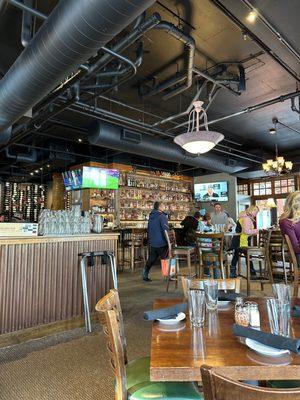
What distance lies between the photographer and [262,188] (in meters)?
12.6

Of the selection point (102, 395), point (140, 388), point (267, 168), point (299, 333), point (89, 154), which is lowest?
point (102, 395)

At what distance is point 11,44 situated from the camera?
432cm

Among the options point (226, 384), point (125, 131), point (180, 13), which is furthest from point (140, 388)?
point (125, 131)

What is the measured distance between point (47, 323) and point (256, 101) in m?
5.81

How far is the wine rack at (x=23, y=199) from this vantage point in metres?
12.6

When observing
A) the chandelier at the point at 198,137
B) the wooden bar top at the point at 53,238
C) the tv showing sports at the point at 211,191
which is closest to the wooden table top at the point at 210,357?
the wooden bar top at the point at 53,238

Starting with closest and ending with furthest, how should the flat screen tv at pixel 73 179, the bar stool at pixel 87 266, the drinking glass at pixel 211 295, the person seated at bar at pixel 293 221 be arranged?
1. the drinking glass at pixel 211 295
2. the bar stool at pixel 87 266
3. the person seated at bar at pixel 293 221
4. the flat screen tv at pixel 73 179

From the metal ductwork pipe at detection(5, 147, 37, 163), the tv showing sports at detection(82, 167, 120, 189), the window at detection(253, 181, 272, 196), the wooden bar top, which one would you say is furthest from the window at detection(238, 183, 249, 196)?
the wooden bar top

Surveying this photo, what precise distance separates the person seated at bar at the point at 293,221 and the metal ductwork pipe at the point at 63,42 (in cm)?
301

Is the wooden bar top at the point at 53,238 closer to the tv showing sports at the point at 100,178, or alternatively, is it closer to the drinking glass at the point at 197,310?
the drinking glass at the point at 197,310

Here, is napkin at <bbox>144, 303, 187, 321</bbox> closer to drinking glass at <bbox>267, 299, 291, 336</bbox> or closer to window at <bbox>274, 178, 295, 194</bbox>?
drinking glass at <bbox>267, 299, 291, 336</bbox>

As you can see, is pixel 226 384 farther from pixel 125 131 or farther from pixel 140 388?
pixel 125 131

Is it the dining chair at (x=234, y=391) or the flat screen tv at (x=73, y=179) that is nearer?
the dining chair at (x=234, y=391)

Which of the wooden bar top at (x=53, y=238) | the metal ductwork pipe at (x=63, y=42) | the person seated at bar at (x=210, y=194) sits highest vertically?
the metal ductwork pipe at (x=63, y=42)
